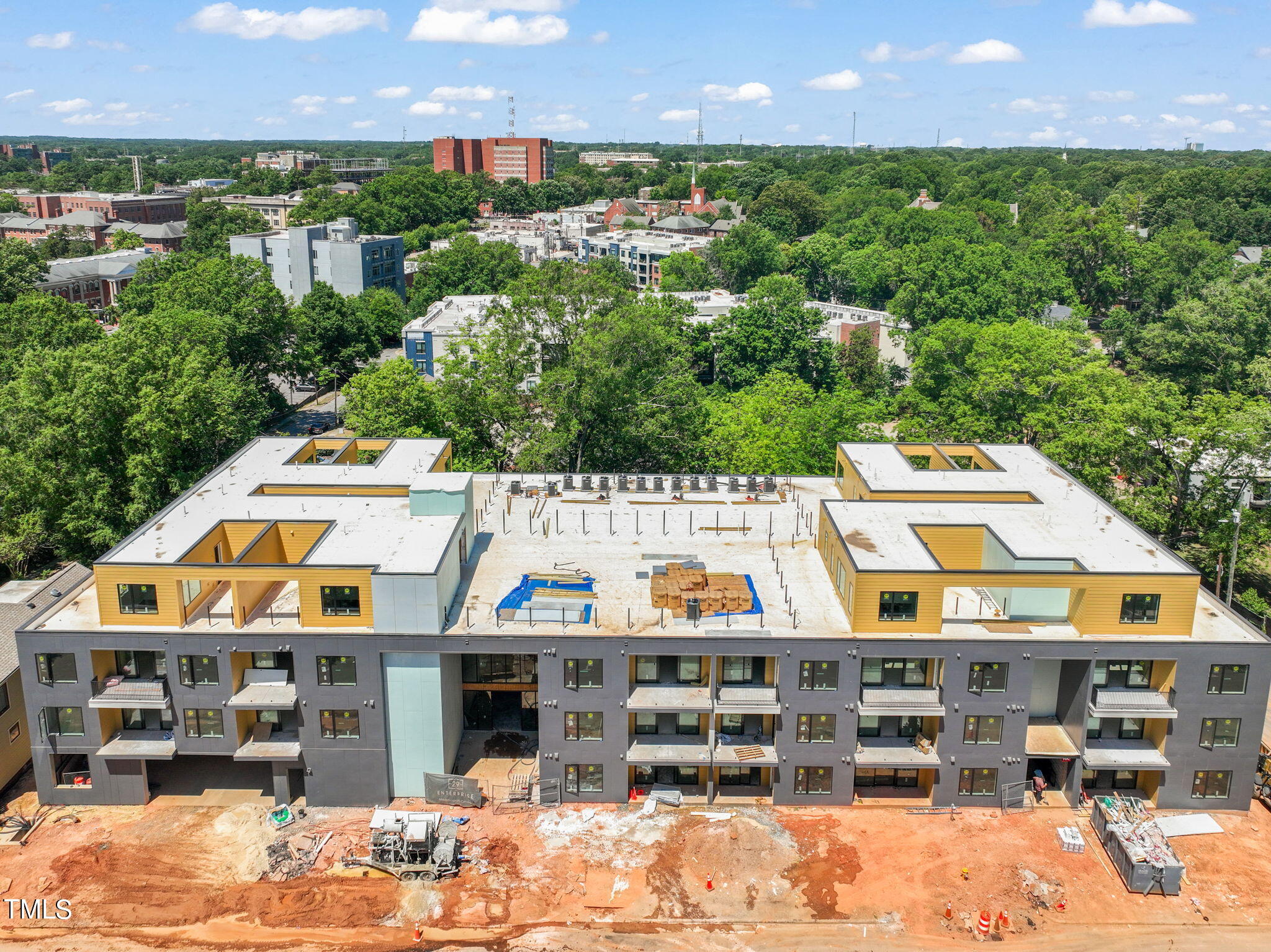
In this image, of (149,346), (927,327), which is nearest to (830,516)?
(149,346)

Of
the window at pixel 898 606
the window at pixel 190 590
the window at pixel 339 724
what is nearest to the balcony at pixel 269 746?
the window at pixel 339 724

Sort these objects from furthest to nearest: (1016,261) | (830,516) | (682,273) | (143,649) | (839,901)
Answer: (682,273) < (1016,261) < (830,516) < (143,649) < (839,901)

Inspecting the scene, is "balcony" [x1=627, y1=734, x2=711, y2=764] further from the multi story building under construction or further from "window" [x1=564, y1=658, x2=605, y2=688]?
"window" [x1=564, y1=658, x2=605, y2=688]

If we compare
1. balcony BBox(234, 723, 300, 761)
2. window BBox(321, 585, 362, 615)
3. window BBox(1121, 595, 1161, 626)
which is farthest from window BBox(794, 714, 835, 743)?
balcony BBox(234, 723, 300, 761)

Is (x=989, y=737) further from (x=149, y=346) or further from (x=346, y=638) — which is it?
(x=149, y=346)

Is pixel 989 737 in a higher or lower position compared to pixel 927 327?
lower

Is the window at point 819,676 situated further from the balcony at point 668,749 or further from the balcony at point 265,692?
the balcony at point 265,692

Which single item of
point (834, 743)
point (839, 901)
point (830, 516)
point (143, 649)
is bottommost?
point (839, 901)
